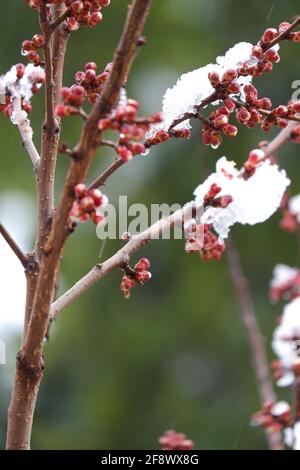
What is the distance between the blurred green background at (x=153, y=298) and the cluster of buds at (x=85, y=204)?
19.3 ft

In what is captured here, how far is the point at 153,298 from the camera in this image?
26.1 ft

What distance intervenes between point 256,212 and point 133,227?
0.37m

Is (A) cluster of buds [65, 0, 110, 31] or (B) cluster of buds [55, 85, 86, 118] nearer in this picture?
(B) cluster of buds [55, 85, 86, 118]

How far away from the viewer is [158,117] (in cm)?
126

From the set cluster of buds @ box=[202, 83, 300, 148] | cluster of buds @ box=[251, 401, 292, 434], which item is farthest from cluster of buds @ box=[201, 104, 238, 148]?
cluster of buds @ box=[251, 401, 292, 434]

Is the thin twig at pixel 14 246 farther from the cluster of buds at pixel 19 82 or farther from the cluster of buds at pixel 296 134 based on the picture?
the cluster of buds at pixel 296 134

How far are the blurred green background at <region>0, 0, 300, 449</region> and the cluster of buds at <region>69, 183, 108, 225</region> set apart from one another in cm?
589

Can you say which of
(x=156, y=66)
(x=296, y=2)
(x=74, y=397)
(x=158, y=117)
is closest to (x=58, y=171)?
(x=156, y=66)

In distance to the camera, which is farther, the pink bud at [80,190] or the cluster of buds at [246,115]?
the cluster of buds at [246,115]

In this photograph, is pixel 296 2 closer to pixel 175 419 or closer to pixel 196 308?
pixel 196 308

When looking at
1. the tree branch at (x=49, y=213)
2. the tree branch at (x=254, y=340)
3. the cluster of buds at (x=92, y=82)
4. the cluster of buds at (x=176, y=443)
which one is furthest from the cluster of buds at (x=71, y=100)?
the tree branch at (x=254, y=340)

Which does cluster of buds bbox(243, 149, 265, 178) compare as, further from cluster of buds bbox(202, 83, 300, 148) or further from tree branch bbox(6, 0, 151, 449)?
tree branch bbox(6, 0, 151, 449)

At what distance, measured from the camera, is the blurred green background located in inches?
289

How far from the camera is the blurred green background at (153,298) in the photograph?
7352 mm
